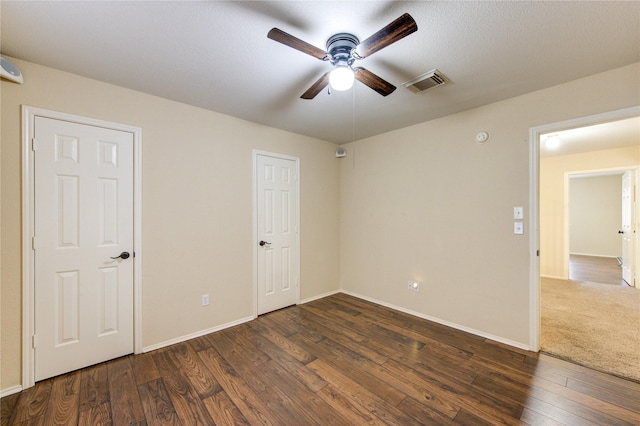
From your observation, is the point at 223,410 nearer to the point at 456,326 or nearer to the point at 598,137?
the point at 456,326

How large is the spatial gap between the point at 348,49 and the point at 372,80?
266 millimetres

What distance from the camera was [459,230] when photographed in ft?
9.86

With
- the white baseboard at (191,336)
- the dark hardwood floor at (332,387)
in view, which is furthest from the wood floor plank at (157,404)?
the white baseboard at (191,336)

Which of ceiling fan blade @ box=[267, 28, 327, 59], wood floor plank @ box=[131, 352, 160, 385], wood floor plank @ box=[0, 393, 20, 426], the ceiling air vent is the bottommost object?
wood floor plank @ box=[131, 352, 160, 385]

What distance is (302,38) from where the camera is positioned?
1.75 meters

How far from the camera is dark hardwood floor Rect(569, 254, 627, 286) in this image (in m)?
4.93

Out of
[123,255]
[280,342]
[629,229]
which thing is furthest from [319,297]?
[629,229]

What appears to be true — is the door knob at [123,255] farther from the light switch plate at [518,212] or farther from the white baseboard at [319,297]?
the light switch plate at [518,212]

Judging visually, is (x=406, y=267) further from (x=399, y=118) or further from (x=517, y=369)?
(x=399, y=118)

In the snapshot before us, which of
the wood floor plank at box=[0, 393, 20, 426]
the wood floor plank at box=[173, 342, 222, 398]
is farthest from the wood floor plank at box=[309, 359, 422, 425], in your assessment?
the wood floor plank at box=[0, 393, 20, 426]

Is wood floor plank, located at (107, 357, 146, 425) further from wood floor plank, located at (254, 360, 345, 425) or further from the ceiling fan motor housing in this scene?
the ceiling fan motor housing

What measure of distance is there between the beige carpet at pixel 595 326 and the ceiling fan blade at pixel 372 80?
2860 millimetres

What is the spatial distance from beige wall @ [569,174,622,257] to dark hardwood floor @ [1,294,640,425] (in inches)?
313

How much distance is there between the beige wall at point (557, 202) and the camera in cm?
491
